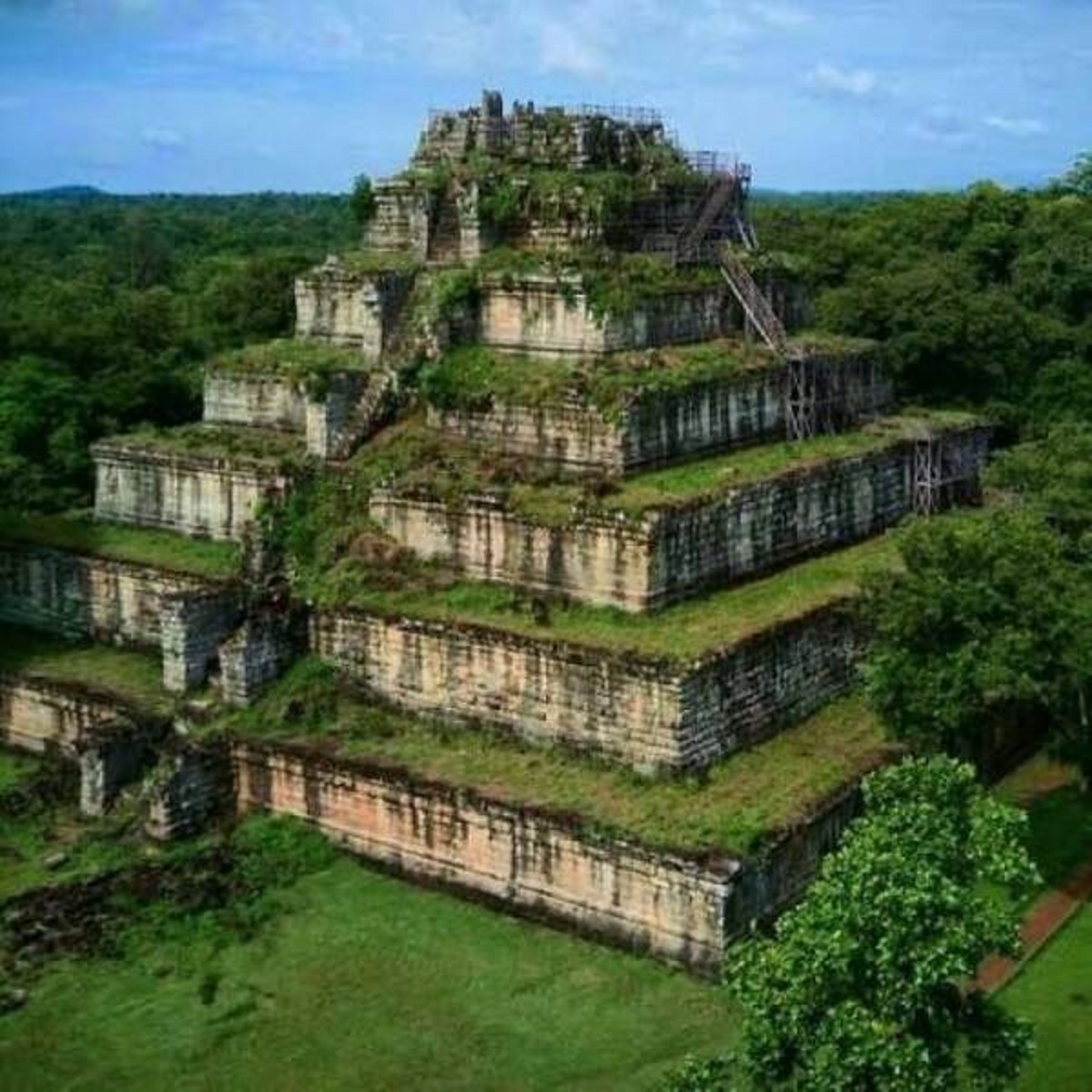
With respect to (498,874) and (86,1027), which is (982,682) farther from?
(86,1027)

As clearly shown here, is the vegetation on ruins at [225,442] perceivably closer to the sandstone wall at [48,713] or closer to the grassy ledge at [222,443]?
the grassy ledge at [222,443]

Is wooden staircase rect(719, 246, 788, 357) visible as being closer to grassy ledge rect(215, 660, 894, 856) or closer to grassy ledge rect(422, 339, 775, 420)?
grassy ledge rect(422, 339, 775, 420)

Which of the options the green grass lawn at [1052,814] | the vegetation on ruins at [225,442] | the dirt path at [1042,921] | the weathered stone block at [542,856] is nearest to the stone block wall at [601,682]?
the weathered stone block at [542,856]

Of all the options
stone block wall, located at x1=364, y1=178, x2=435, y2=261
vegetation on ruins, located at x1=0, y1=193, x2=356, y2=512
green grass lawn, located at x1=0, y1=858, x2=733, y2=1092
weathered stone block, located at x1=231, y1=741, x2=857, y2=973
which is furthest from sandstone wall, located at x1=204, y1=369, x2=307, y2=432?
vegetation on ruins, located at x1=0, y1=193, x2=356, y2=512

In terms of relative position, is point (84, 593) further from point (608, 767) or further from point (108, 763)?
point (608, 767)

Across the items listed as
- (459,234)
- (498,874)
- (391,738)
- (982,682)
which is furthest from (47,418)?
(982,682)

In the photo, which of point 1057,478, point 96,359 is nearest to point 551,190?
point 1057,478
